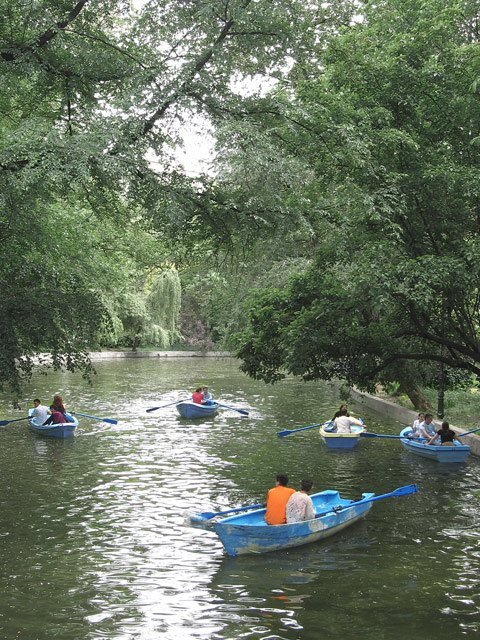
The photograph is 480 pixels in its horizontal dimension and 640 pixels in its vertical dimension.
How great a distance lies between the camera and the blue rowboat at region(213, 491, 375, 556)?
10.5m

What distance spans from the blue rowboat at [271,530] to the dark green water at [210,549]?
0.58ft

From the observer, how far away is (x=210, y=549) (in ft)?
36.0

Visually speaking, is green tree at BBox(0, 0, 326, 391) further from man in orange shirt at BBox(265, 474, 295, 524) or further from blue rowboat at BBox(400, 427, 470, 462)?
blue rowboat at BBox(400, 427, 470, 462)

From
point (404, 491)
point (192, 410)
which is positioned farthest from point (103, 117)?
point (192, 410)

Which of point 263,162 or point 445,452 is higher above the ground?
point 263,162

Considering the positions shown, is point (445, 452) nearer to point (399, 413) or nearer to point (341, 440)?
point (341, 440)

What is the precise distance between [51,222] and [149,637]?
552 inches

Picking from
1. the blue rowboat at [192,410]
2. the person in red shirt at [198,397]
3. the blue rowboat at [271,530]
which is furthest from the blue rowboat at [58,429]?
the blue rowboat at [271,530]

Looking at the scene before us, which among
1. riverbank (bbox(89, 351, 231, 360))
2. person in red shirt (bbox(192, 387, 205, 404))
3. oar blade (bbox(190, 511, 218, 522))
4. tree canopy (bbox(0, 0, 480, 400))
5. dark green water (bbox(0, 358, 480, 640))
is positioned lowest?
dark green water (bbox(0, 358, 480, 640))

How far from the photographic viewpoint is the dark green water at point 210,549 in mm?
8117

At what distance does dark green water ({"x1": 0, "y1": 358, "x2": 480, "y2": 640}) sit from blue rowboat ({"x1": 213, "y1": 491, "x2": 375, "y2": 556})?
6.9 inches

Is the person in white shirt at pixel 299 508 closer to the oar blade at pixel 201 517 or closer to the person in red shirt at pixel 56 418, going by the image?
the oar blade at pixel 201 517

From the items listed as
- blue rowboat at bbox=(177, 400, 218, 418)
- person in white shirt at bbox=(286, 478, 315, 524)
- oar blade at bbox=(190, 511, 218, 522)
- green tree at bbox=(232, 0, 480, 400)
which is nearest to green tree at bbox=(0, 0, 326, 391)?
green tree at bbox=(232, 0, 480, 400)

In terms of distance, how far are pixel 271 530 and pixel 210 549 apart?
106cm
